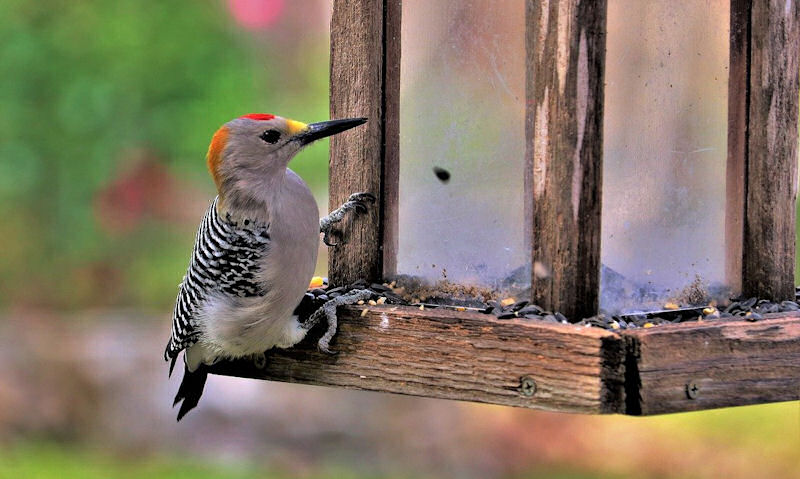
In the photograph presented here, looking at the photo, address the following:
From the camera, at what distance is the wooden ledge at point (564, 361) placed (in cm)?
192

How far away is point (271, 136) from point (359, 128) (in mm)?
234

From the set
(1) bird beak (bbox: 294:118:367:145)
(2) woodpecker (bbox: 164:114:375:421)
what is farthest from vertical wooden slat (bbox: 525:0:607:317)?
(2) woodpecker (bbox: 164:114:375:421)

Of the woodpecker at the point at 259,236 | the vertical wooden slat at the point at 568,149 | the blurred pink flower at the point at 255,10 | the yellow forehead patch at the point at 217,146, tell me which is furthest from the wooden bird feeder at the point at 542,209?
the blurred pink flower at the point at 255,10

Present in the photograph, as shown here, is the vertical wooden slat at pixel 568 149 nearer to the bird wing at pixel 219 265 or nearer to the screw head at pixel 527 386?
the screw head at pixel 527 386

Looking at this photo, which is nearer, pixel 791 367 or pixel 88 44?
pixel 791 367

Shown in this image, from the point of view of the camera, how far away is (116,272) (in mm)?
5992

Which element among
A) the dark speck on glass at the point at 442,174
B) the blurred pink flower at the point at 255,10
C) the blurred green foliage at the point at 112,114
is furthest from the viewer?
the blurred green foliage at the point at 112,114

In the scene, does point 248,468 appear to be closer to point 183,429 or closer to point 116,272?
point 183,429

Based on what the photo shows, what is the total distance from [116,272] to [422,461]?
6.95 feet

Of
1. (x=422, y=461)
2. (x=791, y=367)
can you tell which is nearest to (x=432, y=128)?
(x=791, y=367)

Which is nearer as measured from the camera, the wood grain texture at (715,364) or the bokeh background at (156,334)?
the wood grain texture at (715,364)

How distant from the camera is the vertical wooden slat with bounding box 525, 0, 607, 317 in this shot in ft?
6.50

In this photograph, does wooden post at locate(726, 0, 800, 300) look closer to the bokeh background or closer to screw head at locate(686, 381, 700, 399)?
screw head at locate(686, 381, 700, 399)

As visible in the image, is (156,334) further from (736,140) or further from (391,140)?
(736,140)
